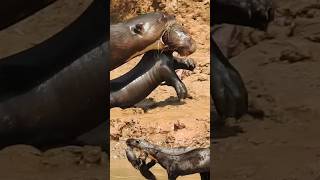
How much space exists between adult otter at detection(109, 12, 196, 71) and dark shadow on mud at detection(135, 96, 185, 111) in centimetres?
36

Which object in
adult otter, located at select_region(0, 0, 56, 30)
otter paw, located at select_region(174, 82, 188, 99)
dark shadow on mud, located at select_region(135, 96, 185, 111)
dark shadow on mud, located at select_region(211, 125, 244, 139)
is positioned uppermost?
adult otter, located at select_region(0, 0, 56, 30)

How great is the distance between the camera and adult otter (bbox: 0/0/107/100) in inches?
195

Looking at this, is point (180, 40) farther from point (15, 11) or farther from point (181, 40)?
point (15, 11)

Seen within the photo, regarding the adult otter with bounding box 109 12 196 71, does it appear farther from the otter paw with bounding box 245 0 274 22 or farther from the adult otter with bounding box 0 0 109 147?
the otter paw with bounding box 245 0 274 22

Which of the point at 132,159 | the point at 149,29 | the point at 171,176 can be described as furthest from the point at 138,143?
the point at 149,29

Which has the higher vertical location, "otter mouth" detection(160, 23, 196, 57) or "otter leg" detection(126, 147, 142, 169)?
"otter mouth" detection(160, 23, 196, 57)

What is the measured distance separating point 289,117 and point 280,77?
1.08 feet

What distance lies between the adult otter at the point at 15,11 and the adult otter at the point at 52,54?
260mm

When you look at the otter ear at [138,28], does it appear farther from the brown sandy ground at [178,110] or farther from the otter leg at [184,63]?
the otter leg at [184,63]

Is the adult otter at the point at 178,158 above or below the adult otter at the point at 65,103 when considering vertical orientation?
below

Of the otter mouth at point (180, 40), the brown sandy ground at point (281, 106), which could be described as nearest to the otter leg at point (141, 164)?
the brown sandy ground at point (281, 106)

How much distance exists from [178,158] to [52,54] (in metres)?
1.34

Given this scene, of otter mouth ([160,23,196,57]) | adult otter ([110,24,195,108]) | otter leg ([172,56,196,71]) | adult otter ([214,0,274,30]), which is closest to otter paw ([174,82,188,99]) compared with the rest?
adult otter ([110,24,195,108])

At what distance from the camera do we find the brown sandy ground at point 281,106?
4.88m
